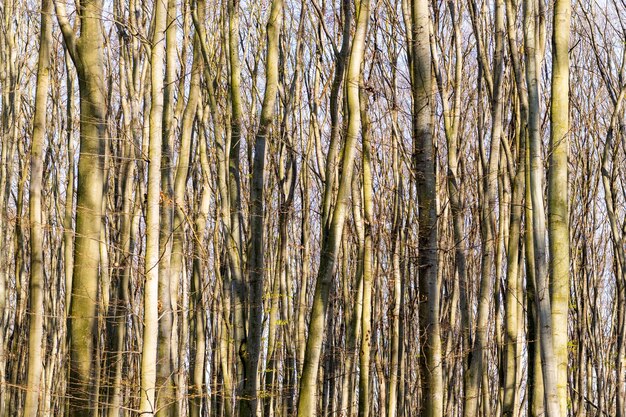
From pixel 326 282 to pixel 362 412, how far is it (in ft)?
8.58

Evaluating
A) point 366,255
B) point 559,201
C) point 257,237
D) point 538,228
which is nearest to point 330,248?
point 257,237

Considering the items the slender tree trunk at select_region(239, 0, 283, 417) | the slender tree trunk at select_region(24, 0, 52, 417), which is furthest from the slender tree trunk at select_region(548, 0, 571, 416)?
the slender tree trunk at select_region(24, 0, 52, 417)

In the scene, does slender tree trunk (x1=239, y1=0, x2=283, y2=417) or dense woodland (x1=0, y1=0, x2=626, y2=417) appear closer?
dense woodland (x1=0, y1=0, x2=626, y2=417)

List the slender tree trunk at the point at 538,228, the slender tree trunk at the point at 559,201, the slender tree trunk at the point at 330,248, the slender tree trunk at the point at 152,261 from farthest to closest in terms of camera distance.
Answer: the slender tree trunk at the point at 330,248 → the slender tree trunk at the point at 152,261 → the slender tree trunk at the point at 559,201 → the slender tree trunk at the point at 538,228

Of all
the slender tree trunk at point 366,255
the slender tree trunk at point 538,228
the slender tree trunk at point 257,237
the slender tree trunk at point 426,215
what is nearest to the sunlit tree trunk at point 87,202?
the slender tree trunk at point 257,237

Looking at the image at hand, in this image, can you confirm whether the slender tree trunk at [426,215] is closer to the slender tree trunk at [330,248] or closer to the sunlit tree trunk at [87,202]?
the slender tree trunk at [330,248]

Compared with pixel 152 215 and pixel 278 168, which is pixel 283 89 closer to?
pixel 278 168

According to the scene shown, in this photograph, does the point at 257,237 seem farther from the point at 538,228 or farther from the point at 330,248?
the point at 538,228

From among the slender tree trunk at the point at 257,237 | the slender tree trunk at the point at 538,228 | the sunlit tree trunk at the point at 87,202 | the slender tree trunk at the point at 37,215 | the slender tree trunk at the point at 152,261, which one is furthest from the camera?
the slender tree trunk at the point at 37,215

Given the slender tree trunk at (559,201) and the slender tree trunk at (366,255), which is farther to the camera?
the slender tree trunk at (366,255)

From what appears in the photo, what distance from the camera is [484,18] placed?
1073 centimetres

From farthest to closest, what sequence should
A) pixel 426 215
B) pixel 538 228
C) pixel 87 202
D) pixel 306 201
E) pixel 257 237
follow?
pixel 306 201
pixel 257 237
pixel 87 202
pixel 426 215
pixel 538 228

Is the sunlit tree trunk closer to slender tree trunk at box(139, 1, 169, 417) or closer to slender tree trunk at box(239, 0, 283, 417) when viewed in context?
slender tree trunk at box(139, 1, 169, 417)

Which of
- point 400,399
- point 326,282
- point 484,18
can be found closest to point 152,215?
point 326,282
